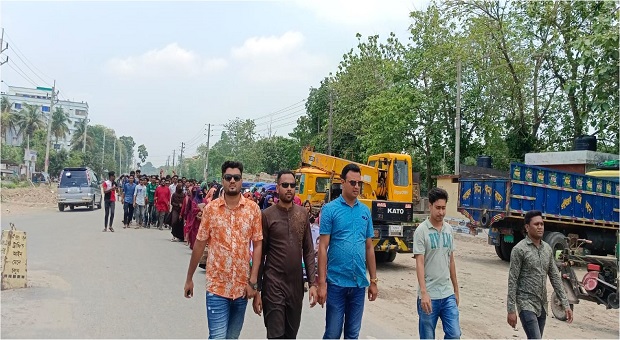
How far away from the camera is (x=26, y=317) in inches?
250

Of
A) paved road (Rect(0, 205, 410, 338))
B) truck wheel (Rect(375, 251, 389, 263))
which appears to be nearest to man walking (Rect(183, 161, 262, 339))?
paved road (Rect(0, 205, 410, 338))

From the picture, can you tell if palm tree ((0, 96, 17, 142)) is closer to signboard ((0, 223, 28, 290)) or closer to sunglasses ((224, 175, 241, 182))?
signboard ((0, 223, 28, 290))

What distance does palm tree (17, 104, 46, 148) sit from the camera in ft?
240

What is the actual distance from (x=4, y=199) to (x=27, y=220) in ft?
46.6

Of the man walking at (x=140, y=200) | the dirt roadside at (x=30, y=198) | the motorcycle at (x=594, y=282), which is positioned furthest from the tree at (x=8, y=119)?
the motorcycle at (x=594, y=282)

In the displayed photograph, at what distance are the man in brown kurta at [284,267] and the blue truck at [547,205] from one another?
415 inches

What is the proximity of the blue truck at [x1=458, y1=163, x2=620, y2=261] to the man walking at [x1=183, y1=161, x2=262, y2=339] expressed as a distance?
11.0 metres

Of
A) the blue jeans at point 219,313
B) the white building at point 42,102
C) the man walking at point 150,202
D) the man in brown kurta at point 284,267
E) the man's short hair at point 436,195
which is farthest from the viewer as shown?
the white building at point 42,102

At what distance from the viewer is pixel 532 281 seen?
4.89 meters

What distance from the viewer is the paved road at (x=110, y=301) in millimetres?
6055

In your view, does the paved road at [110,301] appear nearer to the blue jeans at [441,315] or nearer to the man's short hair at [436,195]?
the blue jeans at [441,315]

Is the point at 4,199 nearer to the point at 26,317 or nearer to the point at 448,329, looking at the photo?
the point at 26,317

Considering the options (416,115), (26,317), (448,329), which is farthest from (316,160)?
(416,115)

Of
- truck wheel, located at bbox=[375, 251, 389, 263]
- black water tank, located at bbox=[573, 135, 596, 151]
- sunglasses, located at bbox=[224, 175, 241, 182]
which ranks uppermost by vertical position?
black water tank, located at bbox=[573, 135, 596, 151]
